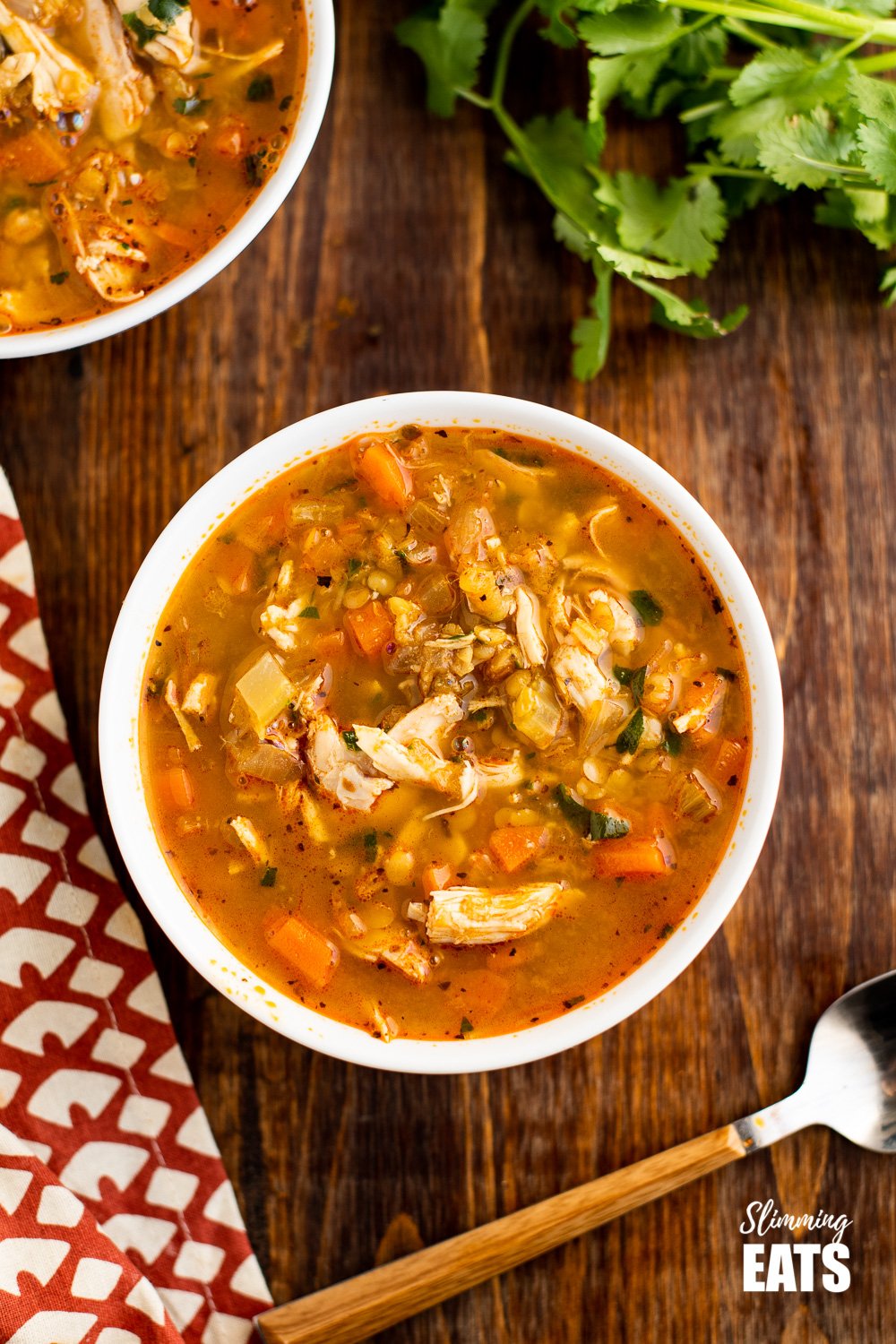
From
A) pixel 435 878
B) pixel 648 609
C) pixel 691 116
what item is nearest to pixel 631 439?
pixel 648 609

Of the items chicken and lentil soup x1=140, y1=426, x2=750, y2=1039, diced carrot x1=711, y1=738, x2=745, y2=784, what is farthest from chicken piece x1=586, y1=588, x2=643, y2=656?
diced carrot x1=711, y1=738, x2=745, y2=784

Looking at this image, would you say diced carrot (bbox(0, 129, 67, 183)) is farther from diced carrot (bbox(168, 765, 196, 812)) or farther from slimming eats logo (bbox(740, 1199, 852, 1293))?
slimming eats logo (bbox(740, 1199, 852, 1293))

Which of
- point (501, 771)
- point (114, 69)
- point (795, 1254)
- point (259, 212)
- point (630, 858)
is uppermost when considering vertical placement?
point (114, 69)

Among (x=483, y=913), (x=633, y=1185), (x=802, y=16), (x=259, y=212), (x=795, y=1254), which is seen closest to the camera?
(x=483, y=913)

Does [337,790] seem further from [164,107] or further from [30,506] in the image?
[164,107]

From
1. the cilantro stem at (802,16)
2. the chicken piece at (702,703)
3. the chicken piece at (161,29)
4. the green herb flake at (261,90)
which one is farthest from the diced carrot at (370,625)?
the cilantro stem at (802,16)

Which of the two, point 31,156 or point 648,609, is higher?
point 31,156

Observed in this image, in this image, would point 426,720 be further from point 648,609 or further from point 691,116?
point 691,116

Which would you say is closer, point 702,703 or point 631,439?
point 702,703

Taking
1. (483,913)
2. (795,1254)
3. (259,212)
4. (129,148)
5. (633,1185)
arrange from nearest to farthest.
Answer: (483,913) < (259,212) < (129,148) < (633,1185) < (795,1254)

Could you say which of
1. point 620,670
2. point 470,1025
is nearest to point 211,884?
point 470,1025
